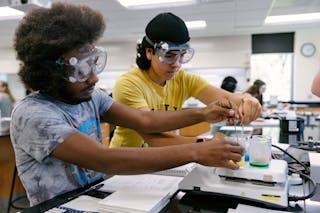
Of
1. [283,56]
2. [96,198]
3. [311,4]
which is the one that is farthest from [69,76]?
[283,56]

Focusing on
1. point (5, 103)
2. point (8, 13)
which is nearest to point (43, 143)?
point (5, 103)

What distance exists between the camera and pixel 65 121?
3.17 ft

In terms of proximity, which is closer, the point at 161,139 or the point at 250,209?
the point at 250,209

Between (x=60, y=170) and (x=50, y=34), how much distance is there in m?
0.45

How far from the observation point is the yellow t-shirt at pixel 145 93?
57.5 inches

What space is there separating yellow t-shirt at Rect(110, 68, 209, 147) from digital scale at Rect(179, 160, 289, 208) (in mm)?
577

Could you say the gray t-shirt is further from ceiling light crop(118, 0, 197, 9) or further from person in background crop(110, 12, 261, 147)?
Answer: ceiling light crop(118, 0, 197, 9)

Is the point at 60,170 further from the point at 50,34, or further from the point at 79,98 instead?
the point at 50,34

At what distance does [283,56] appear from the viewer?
7035 millimetres

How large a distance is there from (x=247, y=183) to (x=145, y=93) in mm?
768

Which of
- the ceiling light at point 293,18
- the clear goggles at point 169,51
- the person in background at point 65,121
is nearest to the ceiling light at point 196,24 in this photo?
the ceiling light at point 293,18

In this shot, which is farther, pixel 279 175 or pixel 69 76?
pixel 69 76

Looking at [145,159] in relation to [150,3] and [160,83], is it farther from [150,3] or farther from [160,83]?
[150,3]

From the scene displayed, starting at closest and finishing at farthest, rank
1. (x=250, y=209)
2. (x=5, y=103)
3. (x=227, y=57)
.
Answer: (x=250, y=209) → (x=5, y=103) → (x=227, y=57)
